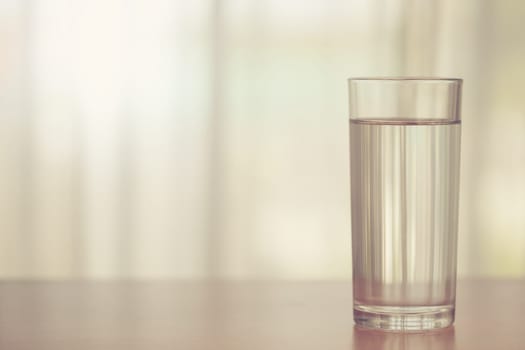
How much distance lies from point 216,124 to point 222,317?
2430 millimetres

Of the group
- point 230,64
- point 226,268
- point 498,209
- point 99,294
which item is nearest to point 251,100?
point 230,64

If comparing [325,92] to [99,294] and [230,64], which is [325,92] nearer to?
[230,64]

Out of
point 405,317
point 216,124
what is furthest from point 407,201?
point 216,124

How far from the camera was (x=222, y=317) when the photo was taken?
1.97 ft

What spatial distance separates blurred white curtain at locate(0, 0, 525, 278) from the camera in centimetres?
300

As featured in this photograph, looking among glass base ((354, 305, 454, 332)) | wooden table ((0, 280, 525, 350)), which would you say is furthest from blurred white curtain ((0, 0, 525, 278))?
glass base ((354, 305, 454, 332))

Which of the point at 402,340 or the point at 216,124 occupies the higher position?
the point at 216,124

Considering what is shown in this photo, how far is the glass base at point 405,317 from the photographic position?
0.54 meters

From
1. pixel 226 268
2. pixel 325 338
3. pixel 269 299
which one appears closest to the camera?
pixel 325 338

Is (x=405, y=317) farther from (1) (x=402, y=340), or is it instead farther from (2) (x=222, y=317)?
(2) (x=222, y=317)

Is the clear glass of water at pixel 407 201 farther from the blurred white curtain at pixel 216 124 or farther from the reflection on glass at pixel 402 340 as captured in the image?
the blurred white curtain at pixel 216 124

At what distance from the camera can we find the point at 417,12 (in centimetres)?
304

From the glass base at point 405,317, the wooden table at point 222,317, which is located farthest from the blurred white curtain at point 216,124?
the glass base at point 405,317

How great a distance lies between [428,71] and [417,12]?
182 millimetres
